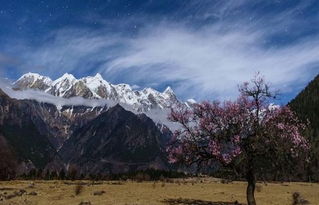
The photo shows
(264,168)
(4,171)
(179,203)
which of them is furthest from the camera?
(4,171)

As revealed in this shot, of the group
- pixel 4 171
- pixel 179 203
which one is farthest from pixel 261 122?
pixel 4 171

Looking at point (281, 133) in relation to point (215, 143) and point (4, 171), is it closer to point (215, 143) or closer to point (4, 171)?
point (215, 143)

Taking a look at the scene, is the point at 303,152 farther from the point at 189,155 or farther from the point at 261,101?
the point at 189,155

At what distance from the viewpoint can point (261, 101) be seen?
38.9 m

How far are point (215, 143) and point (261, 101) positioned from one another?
5243mm

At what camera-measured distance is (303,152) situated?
40875mm

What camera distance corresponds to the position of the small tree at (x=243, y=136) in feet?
124

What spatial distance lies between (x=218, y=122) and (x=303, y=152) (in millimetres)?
8136

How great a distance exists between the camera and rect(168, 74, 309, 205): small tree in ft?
124

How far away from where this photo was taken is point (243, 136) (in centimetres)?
3866

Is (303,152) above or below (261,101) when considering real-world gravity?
below

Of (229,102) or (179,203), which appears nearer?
(229,102)

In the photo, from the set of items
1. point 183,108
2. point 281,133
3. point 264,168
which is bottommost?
point 264,168

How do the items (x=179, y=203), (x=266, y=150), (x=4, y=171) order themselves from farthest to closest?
(x=4, y=171)
(x=179, y=203)
(x=266, y=150)
